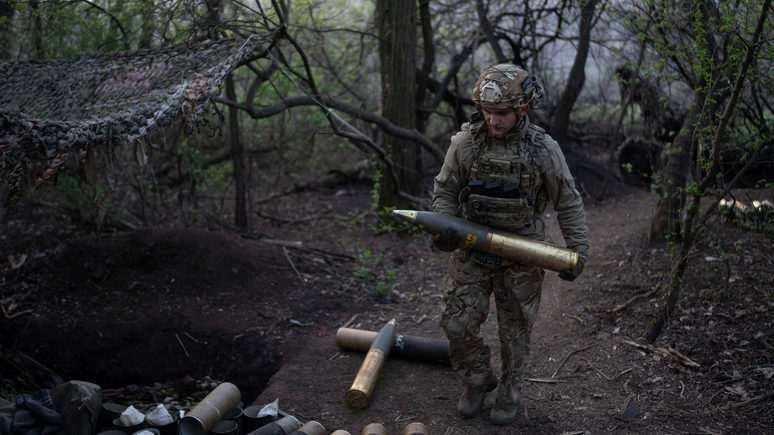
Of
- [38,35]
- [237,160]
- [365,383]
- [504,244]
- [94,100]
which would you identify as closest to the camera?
[504,244]

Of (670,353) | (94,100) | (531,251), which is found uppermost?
(94,100)

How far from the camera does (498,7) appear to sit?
9.37 m

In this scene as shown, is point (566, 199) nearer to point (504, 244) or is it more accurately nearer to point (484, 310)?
point (504, 244)

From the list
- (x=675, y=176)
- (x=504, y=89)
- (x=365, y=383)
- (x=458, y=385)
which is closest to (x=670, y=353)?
(x=458, y=385)

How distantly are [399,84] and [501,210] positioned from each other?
504 centimetres

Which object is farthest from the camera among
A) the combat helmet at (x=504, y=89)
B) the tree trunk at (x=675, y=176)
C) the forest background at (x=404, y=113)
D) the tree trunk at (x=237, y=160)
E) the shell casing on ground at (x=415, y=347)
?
the tree trunk at (x=237, y=160)

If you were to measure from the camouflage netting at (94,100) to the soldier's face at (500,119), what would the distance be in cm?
218

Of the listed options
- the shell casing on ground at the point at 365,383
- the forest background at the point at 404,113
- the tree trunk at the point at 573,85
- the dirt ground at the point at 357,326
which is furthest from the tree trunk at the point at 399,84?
the shell casing on ground at the point at 365,383

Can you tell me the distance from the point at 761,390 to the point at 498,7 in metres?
7.14

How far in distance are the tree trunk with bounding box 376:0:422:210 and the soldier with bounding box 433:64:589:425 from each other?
4381 mm

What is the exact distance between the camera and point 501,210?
3.56 m

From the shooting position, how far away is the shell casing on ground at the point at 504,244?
11.3ft

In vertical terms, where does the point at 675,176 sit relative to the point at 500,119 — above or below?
below

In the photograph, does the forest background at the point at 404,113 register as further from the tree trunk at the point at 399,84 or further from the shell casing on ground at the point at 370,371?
the shell casing on ground at the point at 370,371
